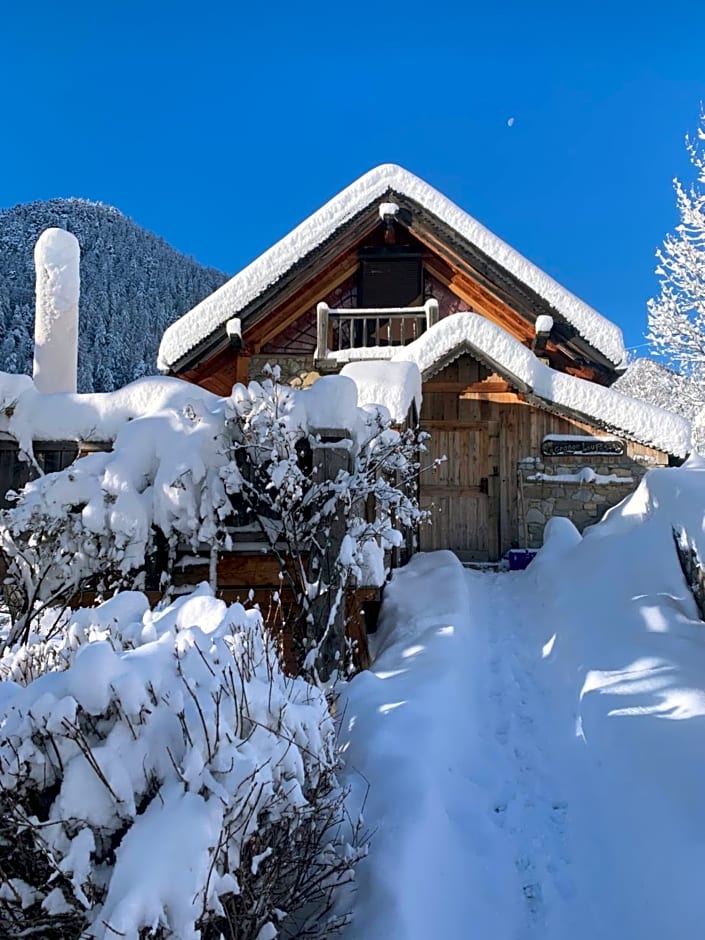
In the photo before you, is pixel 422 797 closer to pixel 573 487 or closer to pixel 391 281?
pixel 573 487

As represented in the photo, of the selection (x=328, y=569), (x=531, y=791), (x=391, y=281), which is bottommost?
(x=531, y=791)

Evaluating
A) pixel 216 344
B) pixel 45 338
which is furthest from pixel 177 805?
pixel 216 344

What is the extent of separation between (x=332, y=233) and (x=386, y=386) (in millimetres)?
5473

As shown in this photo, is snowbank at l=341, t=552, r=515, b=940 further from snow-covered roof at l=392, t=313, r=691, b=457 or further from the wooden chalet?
snow-covered roof at l=392, t=313, r=691, b=457

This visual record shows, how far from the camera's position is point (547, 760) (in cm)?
441

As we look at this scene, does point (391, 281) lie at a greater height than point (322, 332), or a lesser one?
greater

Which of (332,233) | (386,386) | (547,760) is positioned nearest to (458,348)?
(332,233)

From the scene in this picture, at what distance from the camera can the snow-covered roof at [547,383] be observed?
9000 millimetres

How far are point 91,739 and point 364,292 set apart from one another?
10266mm

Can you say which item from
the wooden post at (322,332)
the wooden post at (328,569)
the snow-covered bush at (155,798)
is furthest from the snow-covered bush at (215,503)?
the wooden post at (322,332)

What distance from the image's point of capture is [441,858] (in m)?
3.34

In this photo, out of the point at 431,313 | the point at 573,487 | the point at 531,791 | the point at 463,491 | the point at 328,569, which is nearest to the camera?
the point at 531,791

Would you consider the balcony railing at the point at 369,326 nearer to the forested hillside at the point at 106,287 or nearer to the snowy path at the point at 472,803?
the snowy path at the point at 472,803

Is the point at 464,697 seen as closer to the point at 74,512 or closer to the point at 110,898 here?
the point at 74,512
